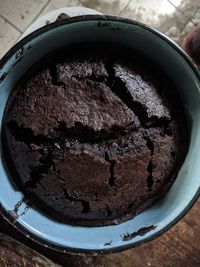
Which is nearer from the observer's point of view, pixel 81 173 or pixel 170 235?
pixel 81 173

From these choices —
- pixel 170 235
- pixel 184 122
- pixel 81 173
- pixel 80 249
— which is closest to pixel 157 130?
pixel 184 122

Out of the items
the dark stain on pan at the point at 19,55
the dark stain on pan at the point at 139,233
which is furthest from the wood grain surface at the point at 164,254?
the dark stain on pan at the point at 19,55

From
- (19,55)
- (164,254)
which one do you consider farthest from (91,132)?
(164,254)

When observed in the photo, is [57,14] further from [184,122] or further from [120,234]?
[120,234]

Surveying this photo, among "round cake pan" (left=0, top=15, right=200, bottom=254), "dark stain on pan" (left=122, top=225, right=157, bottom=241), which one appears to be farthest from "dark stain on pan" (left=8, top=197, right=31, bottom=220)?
"dark stain on pan" (left=122, top=225, right=157, bottom=241)

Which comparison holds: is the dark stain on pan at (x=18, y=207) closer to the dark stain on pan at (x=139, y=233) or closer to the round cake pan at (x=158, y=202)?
the round cake pan at (x=158, y=202)

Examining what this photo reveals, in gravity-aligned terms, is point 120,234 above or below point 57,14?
below
